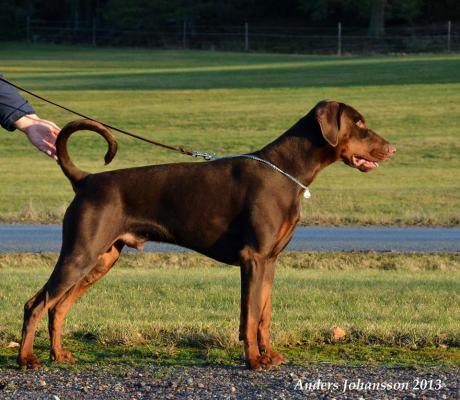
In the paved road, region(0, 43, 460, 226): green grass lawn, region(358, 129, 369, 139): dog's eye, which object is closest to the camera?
region(358, 129, 369, 139): dog's eye

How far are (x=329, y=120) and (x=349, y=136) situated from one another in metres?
0.24

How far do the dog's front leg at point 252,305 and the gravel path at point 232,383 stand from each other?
110 mm

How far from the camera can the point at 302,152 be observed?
8.00 m

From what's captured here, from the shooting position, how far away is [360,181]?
24.3m

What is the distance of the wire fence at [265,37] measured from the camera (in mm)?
60656

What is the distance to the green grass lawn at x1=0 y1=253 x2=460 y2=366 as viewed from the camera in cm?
820

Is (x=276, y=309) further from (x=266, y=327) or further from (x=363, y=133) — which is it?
(x=363, y=133)

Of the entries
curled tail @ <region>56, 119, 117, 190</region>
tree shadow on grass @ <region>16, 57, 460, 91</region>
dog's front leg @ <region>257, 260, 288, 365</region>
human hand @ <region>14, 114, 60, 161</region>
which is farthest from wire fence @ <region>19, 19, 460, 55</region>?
dog's front leg @ <region>257, 260, 288, 365</region>

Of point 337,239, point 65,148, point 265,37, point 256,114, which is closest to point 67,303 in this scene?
point 65,148

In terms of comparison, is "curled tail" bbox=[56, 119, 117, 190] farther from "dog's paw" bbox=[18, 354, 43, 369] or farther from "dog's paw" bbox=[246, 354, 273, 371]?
"dog's paw" bbox=[246, 354, 273, 371]

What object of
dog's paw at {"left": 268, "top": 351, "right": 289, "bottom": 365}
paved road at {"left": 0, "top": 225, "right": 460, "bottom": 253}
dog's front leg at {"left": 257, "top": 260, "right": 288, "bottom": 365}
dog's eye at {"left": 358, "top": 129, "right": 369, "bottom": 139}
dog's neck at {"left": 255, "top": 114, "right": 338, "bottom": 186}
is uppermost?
dog's eye at {"left": 358, "top": 129, "right": 369, "bottom": 139}

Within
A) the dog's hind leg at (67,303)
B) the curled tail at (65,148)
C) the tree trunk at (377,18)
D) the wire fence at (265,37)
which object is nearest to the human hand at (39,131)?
the curled tail at (65,148)

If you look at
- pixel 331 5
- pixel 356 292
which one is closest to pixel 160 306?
pixel 356 292

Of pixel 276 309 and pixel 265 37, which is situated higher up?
pixel 276 309
